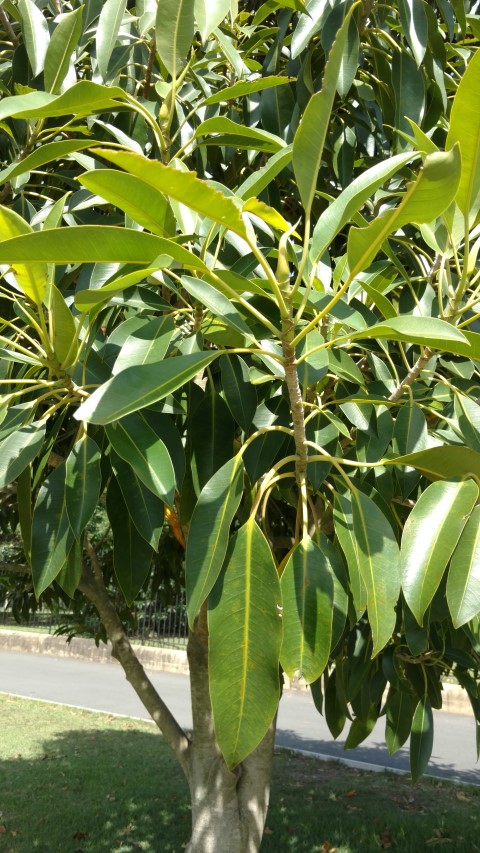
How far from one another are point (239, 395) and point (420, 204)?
59 cm

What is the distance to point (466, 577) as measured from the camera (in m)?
1.03

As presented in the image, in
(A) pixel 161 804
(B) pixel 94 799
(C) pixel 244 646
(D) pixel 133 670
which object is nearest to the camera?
(C) pixel 244 646

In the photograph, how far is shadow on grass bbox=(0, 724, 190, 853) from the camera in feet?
17.5

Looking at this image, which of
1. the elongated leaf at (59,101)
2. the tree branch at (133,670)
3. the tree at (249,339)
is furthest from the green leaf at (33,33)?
the tree branch at (133,670)

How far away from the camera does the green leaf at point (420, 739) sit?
276cm

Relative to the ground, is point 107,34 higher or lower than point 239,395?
higher

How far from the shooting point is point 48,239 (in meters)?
0.89

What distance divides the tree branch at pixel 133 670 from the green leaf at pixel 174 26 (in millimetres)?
1940

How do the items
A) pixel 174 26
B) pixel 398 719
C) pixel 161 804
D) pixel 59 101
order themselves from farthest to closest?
pixel 161 804, pixel 398 719, pixel 174 26, pixel 59 101

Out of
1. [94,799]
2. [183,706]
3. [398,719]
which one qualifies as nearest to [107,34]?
[398,719]

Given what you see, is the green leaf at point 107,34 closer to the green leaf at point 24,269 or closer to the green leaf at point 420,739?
the green leaf at point 24,269

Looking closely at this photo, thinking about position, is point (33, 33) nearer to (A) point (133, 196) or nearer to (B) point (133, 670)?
(A) point (133, 196)

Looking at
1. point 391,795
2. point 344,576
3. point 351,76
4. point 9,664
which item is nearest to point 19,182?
point 351,76

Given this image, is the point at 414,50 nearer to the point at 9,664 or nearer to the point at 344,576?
the point at 344,576
